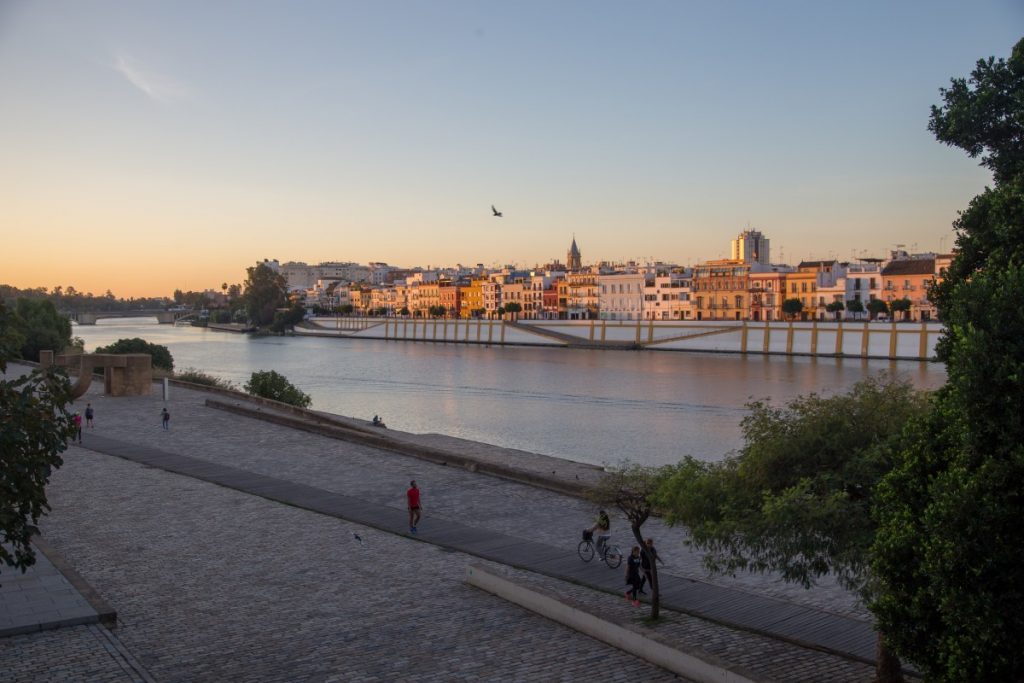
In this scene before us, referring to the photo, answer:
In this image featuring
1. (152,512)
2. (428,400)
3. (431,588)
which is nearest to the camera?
(431,588)

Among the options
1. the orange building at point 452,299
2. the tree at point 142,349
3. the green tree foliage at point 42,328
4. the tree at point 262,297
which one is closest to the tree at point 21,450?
the tree at point 142,349

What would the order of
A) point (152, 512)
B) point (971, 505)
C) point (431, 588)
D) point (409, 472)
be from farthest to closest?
point (409, 472) < point (152, 512) < point (431, 588) < point (971, 505)

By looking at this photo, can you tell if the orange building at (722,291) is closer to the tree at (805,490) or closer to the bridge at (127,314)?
the tree at (805,490)

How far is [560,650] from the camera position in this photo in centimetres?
841

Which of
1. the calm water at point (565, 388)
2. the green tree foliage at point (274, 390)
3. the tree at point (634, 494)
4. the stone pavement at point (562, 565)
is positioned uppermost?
the tree at point (634, 494)

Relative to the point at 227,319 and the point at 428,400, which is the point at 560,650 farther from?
the point at 227,319

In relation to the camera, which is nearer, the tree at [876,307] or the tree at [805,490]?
the tree at [805,490]

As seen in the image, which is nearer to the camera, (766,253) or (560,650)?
(560,650)

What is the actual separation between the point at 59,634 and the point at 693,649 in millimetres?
5712

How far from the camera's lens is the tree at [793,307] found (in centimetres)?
9059

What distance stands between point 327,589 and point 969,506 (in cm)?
699

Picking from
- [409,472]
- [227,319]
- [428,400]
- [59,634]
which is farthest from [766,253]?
[59,634]

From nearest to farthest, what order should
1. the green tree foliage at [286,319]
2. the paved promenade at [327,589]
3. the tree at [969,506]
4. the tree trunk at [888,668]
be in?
the tree at [969,506] < the tree trunk at [888,668] < the paved promenade at [327,589] < the green tree foliage at [286,319]

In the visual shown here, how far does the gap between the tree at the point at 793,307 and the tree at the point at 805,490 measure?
3337 inches
